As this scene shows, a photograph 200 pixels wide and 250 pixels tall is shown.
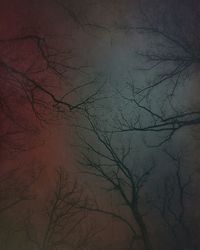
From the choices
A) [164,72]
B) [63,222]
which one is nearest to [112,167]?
[63,222]

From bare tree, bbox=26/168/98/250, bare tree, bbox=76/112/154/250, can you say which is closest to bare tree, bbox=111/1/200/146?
bare tree, bbox=76/112/154/250

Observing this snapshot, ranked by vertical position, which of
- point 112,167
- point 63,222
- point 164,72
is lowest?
point 63,222

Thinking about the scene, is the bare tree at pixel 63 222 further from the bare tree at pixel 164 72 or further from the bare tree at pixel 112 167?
the bare tree at pixel 164 72

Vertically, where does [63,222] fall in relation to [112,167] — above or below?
below

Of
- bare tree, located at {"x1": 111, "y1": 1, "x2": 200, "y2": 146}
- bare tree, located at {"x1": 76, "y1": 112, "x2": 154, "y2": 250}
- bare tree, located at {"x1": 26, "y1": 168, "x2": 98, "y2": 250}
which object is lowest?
bare tree, located at {"x1": 26, "y1": 168, "x2": 98, "y2": 250}

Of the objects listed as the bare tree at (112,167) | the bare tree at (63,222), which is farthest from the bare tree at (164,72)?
the bare tree at (63,222)

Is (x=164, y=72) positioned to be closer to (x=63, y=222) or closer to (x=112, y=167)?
(x=112, y=167)

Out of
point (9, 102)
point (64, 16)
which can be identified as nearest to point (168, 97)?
point (64, 16)

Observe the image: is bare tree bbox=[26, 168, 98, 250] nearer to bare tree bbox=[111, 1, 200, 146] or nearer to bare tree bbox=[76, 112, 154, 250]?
bare tree bbox=[76, 112, 154, 250]

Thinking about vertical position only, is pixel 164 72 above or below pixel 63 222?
above

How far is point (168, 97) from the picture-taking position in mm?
2131

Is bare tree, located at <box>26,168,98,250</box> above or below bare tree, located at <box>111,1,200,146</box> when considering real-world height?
below

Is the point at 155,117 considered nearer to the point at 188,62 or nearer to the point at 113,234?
the point at 188,62

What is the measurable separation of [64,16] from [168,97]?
69 cm
